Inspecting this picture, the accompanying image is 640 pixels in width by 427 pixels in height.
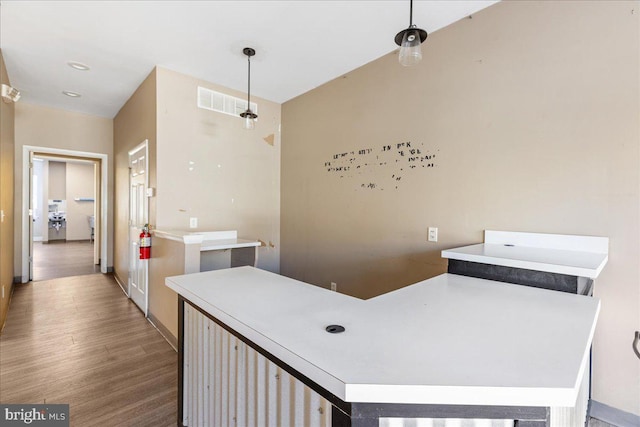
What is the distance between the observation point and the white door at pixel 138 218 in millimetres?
3340

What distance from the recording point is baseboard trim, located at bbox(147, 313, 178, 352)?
2683 millimetres

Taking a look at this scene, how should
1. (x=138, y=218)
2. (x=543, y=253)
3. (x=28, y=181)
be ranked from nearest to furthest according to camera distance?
(x=543, y=253)
(x=138, y=218)
(x=28, y=181)

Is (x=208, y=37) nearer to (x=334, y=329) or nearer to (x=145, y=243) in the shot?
(x=145, y=243)

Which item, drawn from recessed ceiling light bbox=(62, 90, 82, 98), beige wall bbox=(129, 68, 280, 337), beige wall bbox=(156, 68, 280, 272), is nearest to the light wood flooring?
beige wall bbox=(129, 68, 280, 337)

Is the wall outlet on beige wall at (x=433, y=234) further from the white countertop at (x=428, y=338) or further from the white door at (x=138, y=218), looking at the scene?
the white door at (x=138, y=218)

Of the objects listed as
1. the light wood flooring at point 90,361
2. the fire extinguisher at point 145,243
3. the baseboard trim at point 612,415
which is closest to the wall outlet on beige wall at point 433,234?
the baseboard trim at point 612,415

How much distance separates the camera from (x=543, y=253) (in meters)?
1.67

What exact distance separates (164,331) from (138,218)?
5.09 ft

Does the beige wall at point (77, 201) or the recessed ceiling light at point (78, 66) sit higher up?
the recessed ceiling light at point (78, 66)

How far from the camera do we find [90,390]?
2.04 m

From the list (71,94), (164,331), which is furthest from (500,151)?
(71,94)

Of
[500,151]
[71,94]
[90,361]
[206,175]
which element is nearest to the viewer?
[500,151]

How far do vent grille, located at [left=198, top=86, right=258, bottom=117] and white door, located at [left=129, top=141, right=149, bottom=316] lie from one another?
0.81m

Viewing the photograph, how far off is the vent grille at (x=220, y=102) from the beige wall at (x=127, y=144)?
1.60 ft
